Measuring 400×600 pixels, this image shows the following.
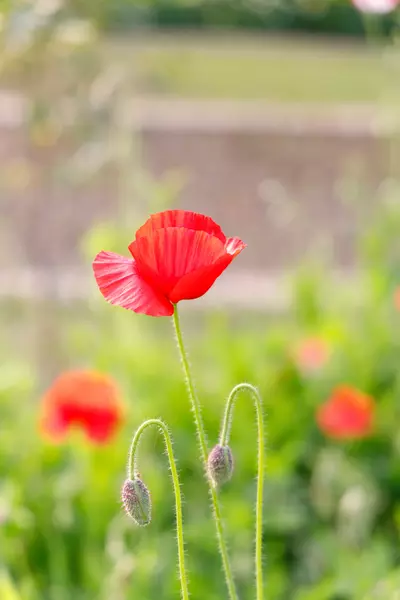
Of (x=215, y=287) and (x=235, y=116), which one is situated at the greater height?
(x=235, y=116)

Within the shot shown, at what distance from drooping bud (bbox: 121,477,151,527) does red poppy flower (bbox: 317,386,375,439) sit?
48.7 inches

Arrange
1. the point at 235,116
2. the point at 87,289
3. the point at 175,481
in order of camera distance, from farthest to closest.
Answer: the point at 235,116
the point at 87,289
the point at 175,481

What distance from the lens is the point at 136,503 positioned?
652 millimetres

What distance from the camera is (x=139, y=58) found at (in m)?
3.21

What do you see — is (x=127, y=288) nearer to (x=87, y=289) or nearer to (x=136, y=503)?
(x=136, y=503)

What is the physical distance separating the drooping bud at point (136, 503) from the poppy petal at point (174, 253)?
15 cm

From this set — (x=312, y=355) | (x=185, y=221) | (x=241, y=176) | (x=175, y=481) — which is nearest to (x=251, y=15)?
(x=241, y=176)

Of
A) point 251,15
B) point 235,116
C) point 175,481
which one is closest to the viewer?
point 175,481

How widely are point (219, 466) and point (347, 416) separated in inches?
48.6

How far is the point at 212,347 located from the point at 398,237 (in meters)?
0.62

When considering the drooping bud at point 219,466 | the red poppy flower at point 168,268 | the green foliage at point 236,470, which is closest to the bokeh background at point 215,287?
the green foliage at point 236,470

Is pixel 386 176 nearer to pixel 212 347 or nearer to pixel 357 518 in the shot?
pixel 212 347

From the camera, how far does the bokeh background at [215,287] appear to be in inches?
66.7

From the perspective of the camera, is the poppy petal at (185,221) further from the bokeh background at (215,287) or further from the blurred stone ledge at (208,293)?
the blurred stone ledge at (208,293)
